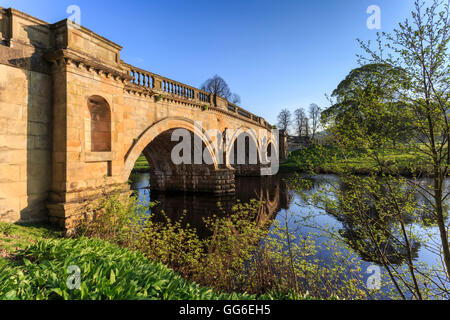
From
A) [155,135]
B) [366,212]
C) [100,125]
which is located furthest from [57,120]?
[366,212]

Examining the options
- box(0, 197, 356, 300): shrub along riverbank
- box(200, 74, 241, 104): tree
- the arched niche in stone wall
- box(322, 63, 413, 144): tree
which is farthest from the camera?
box(200, 74, 241, 104): tree

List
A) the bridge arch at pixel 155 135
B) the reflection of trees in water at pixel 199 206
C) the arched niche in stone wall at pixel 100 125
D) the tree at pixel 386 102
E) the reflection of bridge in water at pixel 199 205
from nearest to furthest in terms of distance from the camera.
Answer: the tree at pixel 386 102 → the arched niche in stone wall at pixel 100 125 → the bridge arch at pixel 155 135 → the reflection of trees in water at pixel 199 206 → the reflection of bridge in water at pixel 199 205

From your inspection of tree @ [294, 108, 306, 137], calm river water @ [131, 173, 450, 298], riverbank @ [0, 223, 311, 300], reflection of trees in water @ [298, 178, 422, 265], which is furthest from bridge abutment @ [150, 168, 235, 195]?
tree @ [294, 108, 306, 137]

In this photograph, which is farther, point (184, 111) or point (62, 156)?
point (184, 111)

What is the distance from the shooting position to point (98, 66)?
20.0ft

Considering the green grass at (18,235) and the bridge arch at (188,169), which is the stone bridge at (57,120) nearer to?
the green grass at (18,235)

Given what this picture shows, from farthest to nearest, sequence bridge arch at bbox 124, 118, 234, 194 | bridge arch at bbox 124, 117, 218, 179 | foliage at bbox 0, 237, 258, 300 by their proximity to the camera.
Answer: bridge arch at bbox 124, 118, 234, 194
bridge arch at bbox 124, 117, 218, 179
foliage at bbox 0, 237, 258, 300

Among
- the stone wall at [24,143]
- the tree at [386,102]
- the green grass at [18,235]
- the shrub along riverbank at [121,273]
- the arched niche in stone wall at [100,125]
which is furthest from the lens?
the arched niche in stone wall at [100,125]

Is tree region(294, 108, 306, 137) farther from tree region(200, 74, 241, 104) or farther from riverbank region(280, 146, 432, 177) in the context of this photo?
riverbank region(280, 146, 432, 177)

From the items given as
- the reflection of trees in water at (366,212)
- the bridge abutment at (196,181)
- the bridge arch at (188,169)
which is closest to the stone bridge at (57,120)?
the reflection of trees in water at (366,212)
